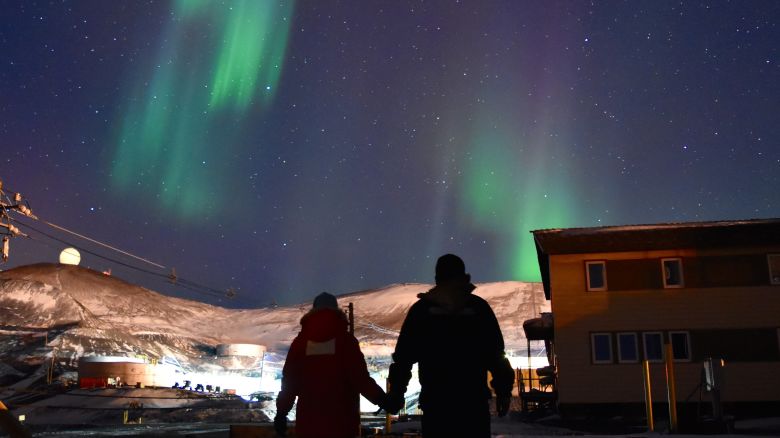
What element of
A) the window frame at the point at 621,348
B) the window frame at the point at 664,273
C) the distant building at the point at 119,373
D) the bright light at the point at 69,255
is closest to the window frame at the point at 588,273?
the window frame at the point at 621,348

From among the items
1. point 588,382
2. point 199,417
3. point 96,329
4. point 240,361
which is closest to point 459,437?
point 588,382

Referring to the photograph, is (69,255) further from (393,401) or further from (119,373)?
(393,401)

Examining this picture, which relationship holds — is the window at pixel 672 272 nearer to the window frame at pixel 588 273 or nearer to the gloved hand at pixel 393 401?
the window frame at pixel 588 273

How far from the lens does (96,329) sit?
14875cm

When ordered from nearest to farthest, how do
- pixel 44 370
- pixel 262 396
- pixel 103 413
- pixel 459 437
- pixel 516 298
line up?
pixel 459 437
pixel 103 413
pixel 262 396
pixel 44 370
pixel 516 298

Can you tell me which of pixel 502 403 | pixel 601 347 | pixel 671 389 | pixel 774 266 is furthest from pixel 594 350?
pixel 502 403

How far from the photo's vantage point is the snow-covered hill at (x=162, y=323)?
462 ft

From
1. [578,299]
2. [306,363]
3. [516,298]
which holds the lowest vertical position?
[306,363]

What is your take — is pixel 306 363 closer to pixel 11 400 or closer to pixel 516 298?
pixel 11 400

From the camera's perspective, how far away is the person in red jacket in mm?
4836

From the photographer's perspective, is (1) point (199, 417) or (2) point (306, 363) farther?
(1) point (199, 417)

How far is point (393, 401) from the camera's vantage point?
4.71m

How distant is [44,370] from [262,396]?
51390 millimetres

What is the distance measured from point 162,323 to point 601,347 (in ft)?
565
